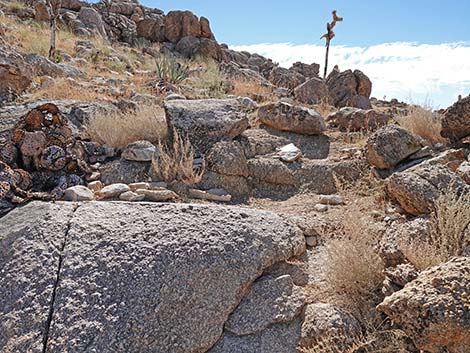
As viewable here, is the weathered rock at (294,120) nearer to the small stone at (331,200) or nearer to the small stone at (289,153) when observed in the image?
the small stone at (289,153)

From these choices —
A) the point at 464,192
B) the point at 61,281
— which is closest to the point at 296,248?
the point at 464,192

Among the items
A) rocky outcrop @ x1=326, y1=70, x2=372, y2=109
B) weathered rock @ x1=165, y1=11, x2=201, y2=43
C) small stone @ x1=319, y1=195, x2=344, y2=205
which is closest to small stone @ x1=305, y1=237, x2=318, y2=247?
small stone @ x1=319, y1=195, x2=344, y2=205

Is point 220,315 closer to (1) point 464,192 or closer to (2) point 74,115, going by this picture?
(1) point 464,192

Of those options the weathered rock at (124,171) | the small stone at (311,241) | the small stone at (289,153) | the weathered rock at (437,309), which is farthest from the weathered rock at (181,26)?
the weathered rock at (437,309)

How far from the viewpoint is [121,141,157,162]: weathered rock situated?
4398 millimetres

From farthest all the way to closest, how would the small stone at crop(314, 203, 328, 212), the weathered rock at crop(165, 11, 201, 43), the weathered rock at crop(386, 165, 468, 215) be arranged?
1. the weathered rock at crop(165, 11, 201, 43)
2. the small stone at crop(314, 203, 328, 212)
3. the weathered rock at crop(386, 165, 468, 215)

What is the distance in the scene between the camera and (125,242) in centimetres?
275

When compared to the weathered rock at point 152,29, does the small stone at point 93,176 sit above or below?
below

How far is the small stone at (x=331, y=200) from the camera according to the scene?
4.06 metres

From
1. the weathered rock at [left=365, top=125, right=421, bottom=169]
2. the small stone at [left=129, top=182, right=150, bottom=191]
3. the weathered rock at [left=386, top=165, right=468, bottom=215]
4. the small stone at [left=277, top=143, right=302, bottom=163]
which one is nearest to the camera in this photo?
the weathered rock at [left=386, top=165, right=468, bottom=215]

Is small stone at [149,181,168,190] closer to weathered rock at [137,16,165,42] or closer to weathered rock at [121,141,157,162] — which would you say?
weathered rock at [121,141,157,162]

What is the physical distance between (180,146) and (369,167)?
7.25 feet

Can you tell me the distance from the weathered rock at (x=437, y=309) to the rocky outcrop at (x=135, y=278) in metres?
0.71

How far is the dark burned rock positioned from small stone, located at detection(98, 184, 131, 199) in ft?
1.17
